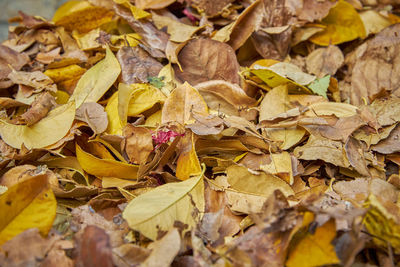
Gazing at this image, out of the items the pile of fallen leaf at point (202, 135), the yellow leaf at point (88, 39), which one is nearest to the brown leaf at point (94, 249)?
the pile of fallen leaf at point (202, 135)

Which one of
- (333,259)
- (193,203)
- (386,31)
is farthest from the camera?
(386,31)

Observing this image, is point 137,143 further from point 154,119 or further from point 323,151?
point 323,151

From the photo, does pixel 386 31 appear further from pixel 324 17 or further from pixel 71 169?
pixel 71 169

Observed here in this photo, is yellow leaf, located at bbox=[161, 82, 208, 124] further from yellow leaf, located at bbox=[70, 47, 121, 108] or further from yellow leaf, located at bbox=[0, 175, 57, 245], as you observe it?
yellow leaf, located at bbox=[0, 175, 57, 245]

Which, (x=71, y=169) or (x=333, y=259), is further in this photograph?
(x=71, y=169)

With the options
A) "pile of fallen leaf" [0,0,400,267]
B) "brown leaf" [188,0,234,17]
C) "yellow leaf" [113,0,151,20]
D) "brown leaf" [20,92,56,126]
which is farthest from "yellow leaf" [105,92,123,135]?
"brown leaf" [188,0,234,17]

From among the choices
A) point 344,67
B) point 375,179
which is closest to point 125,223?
point 375,179

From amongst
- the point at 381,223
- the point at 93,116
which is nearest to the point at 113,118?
the point at 93,116
